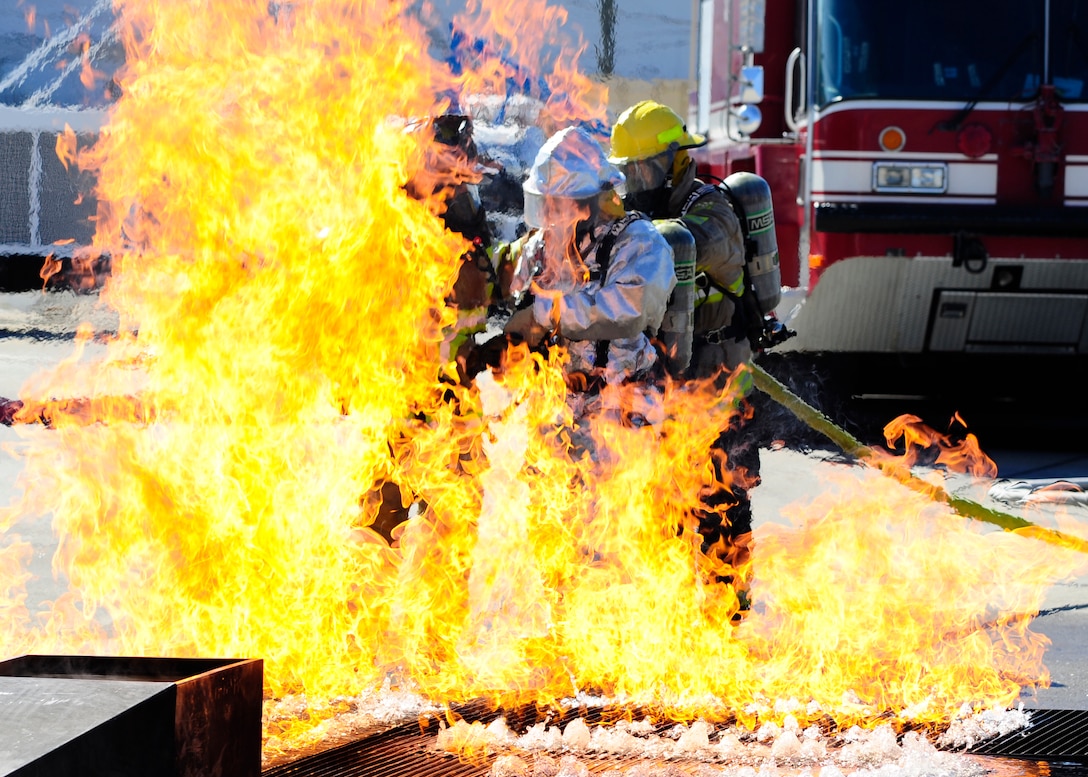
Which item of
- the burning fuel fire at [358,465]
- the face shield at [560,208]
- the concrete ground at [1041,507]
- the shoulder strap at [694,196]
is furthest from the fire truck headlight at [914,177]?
the face shield at [560,208]

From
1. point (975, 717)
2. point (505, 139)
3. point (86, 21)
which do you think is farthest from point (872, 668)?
point (86, 21)

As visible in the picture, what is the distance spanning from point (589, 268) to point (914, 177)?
527 centimetres

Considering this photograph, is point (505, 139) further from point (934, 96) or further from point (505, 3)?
point (505, 3)

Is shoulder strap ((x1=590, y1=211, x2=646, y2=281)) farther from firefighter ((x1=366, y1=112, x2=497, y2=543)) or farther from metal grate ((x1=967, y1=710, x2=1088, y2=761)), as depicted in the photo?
metal grate ((x1=967, y1=710, x2=1088, y2=761))

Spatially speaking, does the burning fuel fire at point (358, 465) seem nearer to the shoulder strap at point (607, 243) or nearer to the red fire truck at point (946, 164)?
the shoulder strap at point (607, 243)

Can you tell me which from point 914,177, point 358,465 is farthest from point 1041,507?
point 358,465

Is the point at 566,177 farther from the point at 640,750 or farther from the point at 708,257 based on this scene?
the point at 640,750

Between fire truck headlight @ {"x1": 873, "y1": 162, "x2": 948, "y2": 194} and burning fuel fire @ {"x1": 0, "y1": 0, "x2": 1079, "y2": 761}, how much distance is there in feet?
15.3

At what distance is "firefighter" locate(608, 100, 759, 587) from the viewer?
5488 mm

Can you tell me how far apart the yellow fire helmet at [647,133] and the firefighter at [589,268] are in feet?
1.47

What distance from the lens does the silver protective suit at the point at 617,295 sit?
4.90m

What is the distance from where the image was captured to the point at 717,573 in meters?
5.45

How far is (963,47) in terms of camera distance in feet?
31.3

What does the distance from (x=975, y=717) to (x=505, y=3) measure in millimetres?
3239
